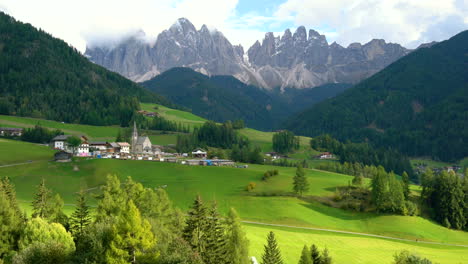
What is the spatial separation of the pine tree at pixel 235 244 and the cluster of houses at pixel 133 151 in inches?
3690

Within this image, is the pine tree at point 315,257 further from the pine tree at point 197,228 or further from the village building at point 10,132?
the village building at point 10,132

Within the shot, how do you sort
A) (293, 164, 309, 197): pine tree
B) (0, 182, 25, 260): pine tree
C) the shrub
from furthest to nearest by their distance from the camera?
1. the shrub
2. (293, 164, 309, 197): pine tree
3. (0, 182, 25, 260): pine tree

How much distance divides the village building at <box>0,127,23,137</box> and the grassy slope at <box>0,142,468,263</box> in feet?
237

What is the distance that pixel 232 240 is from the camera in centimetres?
4700

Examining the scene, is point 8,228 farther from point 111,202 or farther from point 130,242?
point 130,242

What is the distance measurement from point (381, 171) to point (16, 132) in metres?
163

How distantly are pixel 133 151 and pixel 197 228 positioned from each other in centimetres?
13991

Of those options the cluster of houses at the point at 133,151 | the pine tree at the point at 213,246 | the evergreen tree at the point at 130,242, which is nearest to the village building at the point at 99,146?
the cluster of houses at the point at 133,151

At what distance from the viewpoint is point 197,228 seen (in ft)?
153

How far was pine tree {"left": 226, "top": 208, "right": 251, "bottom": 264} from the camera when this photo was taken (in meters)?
45.3

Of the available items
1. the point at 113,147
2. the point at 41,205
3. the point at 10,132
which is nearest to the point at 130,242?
the point at 41,205

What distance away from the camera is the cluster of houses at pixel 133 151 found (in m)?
150

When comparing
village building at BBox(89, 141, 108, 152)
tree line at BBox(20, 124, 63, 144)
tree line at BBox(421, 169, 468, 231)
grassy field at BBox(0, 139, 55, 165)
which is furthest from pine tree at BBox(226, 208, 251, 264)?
tree line at BBox(20, 124, 63, 144)

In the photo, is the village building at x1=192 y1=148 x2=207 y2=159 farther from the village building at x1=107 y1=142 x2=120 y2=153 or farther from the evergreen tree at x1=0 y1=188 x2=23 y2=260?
the evergreen tree at x1=0 y1=188 x2=23 y2=260
